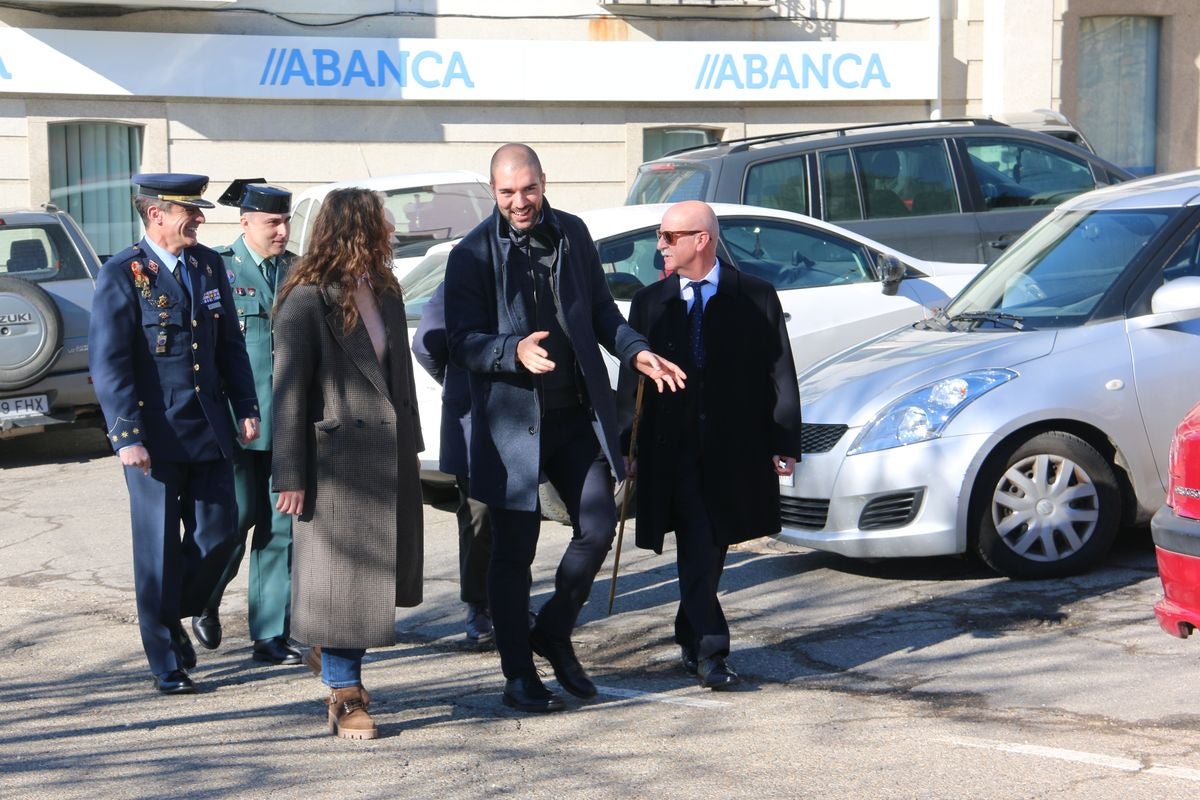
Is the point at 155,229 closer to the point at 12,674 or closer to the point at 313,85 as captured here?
the point at 12,674

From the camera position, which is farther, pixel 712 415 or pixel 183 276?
pixel 183 276

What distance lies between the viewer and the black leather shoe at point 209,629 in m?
6.55

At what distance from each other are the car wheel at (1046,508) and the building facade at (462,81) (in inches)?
486

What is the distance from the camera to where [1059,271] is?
25.8 feet

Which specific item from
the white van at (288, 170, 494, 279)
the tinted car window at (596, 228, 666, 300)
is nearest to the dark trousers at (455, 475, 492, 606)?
the tinted car window at (596, 228, 666, 300)

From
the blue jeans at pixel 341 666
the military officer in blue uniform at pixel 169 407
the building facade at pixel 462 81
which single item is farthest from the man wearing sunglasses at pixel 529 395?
the building facade at pixel 462 81

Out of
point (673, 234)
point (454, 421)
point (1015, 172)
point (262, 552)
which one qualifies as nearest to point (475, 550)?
point (262, 552)

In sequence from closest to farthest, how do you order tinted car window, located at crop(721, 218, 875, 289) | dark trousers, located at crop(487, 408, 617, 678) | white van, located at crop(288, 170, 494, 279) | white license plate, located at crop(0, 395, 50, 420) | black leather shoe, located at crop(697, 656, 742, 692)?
dark trousers, located at crop(487, 408, 617, 678), black leather shoe, located at crop(697, 656, 742, 692), tinted car window, located at crop(721, 218, 875, 289), white license plate, located at crop(0, 395, 50, 420), white van, located at crop(288, 170, 494, 279)

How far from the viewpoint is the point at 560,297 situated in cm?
549

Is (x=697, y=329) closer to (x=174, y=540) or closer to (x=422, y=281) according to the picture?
(x=174, y=540)

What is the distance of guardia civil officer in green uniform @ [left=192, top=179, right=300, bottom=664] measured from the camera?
6.38 meters

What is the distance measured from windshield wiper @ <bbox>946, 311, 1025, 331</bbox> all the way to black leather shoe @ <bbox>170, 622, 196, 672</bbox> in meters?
3.97

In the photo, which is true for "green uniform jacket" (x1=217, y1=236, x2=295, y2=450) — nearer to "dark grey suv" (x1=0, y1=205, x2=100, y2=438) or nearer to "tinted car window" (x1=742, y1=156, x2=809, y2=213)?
"dark grey suv" (x1=0, y1=205, x2=100, y2=438)

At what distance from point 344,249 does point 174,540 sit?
1.44 metres
